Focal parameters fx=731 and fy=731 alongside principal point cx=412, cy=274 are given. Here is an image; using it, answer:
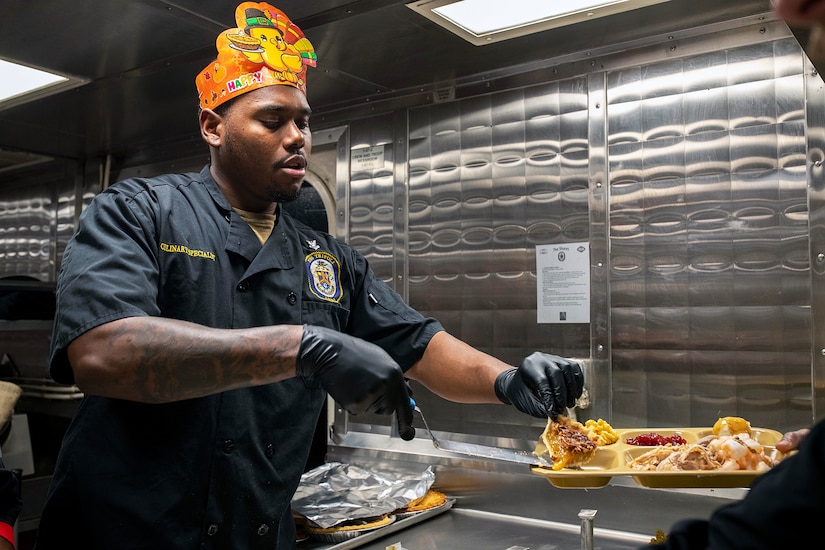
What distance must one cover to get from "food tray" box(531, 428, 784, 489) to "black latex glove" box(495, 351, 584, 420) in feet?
0.36

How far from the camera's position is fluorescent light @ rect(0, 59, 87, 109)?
2922 mm

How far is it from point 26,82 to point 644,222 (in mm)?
2583

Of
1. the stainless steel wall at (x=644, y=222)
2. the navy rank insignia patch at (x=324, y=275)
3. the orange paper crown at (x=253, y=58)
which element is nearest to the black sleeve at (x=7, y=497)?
the navy rank insignia patch at (x=324, y=275)

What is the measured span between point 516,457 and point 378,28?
147cm

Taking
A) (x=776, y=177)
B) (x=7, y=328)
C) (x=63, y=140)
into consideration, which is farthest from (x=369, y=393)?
(x=63, y=140)

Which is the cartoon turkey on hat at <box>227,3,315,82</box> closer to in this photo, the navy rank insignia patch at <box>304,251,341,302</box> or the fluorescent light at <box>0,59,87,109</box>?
the navy rank insignia patch at <box>304,251,341,302</box>

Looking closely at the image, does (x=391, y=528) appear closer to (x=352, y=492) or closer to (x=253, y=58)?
(x=352, y=492)

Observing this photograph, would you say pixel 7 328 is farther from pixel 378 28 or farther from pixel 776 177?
pixel 776 177

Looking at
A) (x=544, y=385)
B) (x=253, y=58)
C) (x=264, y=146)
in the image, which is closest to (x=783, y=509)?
(x=544, y=385)

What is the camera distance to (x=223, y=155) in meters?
1.96

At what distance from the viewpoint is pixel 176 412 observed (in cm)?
168

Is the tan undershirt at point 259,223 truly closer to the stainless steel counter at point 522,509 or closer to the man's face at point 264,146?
the man's face at point 264,146

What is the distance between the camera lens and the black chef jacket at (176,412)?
154 cm

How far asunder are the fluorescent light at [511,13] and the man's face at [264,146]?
1.97ft
